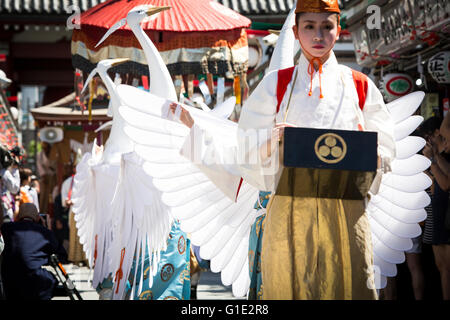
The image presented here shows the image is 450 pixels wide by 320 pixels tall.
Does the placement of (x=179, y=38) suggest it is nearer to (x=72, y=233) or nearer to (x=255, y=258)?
(x=255, y=258)

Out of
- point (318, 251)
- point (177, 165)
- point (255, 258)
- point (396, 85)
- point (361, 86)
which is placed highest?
point (361, 86)

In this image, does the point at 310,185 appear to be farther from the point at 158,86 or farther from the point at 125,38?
the point at 125,38

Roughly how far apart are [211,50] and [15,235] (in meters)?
2.33

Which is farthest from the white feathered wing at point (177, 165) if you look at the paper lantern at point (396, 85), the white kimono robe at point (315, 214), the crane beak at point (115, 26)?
the paper lantern at point (396, 85)

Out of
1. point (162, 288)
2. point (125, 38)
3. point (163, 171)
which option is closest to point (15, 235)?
point (162, 288)

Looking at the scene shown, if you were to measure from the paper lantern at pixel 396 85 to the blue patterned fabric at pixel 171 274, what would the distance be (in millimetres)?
3498

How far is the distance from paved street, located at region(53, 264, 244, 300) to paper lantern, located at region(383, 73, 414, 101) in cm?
272

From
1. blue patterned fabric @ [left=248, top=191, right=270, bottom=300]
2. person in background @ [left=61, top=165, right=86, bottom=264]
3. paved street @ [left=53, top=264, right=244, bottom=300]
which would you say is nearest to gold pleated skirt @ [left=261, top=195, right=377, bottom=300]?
blue patterned fabric @ [left=248, top=191, right=270, bottom=300]

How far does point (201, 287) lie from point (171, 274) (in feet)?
11.9

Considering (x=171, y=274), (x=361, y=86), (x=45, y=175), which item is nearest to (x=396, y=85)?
(x=171, y=274)

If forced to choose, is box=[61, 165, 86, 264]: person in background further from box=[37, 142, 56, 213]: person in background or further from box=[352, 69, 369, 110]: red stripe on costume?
box=[352, 69, 369, 110]: red stripe on costume

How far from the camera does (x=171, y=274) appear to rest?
5344 mm

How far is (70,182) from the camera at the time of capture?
482 inches

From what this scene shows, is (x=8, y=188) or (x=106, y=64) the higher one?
(x=106, y=64)
